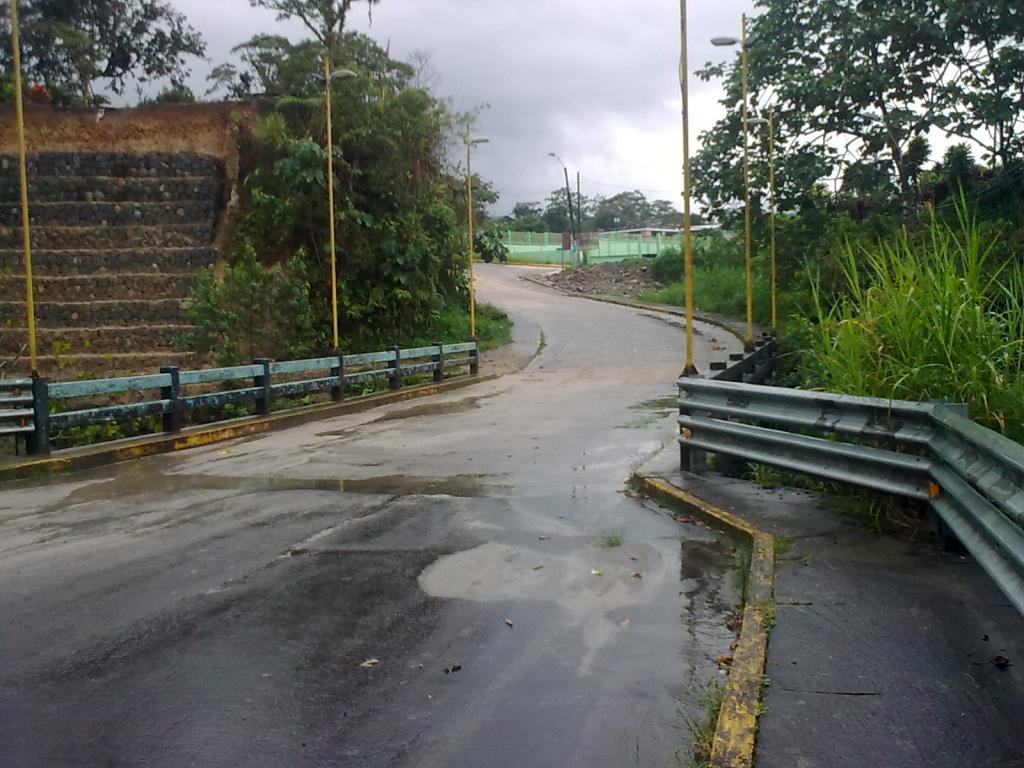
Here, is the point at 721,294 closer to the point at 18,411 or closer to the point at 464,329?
the point at 464,329

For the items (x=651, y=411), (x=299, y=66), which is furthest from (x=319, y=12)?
(x=651, y=411)

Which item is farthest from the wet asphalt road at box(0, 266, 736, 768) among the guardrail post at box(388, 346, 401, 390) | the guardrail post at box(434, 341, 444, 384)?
the guardrail post at box(434, 341, 444, 384)

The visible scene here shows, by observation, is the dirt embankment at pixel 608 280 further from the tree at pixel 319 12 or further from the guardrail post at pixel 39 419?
the guardrail post at pixel 39 419

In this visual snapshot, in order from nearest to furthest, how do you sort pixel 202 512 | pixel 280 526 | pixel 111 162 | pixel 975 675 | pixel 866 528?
pixel 975 675, pixel 866 528, pixel 280 526, pixel 202 512, pixel 111 162

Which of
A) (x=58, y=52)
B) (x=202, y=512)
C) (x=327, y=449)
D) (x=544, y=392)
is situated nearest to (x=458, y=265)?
(x=544, y=392)

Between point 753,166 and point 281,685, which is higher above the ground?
point 753,166

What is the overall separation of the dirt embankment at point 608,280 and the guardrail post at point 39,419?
45231 mm

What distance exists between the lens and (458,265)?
35.5 m

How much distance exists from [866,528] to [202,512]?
551cm

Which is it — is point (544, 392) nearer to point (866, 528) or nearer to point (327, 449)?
point (327, 449)

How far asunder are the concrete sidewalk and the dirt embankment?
163ft

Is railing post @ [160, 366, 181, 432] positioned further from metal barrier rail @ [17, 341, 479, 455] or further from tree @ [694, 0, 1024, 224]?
tree @ [694, 0, 1024, 224]

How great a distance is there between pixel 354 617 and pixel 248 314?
58.4ft

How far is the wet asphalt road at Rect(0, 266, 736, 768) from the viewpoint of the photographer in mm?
4148
